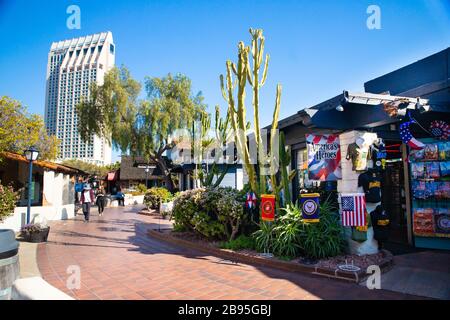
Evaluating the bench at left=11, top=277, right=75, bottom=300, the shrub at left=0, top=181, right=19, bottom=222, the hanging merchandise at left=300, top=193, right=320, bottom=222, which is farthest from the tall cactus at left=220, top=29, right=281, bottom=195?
the shrub at left=0, top=181, right=19, bottom=222

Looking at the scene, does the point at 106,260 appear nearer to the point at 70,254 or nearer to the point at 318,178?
the point at 70,254

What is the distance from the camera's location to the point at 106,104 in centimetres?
2078

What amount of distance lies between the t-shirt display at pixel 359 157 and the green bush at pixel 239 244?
2.82m

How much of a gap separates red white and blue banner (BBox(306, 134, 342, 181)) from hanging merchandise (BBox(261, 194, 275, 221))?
1361 millimetres

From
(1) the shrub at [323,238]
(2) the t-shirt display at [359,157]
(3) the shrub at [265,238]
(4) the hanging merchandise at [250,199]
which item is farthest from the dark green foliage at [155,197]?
(2) the t-shirt display at [359,157]

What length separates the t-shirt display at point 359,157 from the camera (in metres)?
5.48

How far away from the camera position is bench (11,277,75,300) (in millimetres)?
2818

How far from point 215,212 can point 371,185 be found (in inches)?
146

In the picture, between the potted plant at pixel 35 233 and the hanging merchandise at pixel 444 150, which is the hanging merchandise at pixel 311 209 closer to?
the hanging merchandise at pixel 444 150

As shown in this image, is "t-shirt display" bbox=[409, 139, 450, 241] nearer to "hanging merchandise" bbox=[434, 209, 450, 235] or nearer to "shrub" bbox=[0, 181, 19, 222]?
"hanging merchandise" bbox=[434, 209, 450, 235]

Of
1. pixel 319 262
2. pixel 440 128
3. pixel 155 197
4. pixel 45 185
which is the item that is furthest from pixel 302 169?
pixel 45 185
